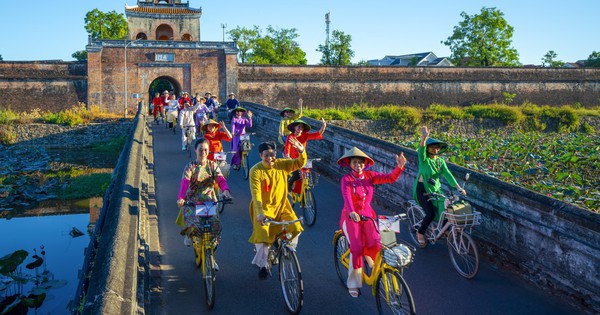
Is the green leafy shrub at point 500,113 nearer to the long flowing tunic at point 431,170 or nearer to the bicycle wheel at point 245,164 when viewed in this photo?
the bicycle wheel at point 245,164

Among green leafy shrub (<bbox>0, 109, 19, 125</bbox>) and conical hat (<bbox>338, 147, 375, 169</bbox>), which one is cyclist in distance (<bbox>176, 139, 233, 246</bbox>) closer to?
conical hat (<bbox>338, 147, 375, 169</bbox>)

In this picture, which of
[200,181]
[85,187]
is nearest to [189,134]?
[85,187]

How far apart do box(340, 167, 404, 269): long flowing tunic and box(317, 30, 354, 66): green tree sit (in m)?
46.9

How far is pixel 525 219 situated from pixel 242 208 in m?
4.45

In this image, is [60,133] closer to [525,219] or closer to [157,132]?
[157,132]

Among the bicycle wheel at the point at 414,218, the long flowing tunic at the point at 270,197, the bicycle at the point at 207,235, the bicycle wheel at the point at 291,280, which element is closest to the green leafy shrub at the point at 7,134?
the bicycle at the point at 207,235

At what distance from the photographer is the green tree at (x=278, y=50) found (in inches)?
2025

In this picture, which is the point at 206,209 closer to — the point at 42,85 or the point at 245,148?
the point at 245,148

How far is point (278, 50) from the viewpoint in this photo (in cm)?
5291

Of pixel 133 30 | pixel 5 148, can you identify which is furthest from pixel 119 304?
pixel 133 30

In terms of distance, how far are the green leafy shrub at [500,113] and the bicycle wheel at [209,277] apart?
26.5 metres

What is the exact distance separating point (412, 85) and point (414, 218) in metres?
28.9

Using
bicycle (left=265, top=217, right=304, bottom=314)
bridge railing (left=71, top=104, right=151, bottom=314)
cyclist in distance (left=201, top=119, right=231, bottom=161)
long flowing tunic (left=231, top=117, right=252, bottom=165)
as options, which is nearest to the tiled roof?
long flowing tunic (left=231, top=117, right=252, bottom=165)

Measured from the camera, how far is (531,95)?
35.5m
